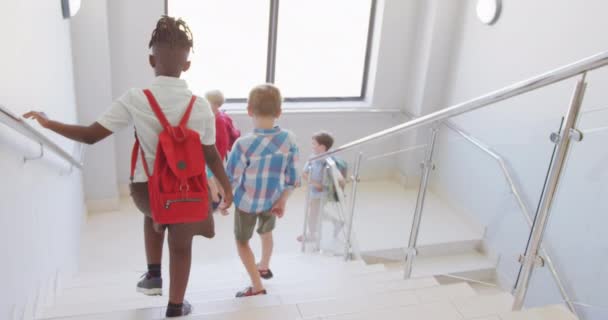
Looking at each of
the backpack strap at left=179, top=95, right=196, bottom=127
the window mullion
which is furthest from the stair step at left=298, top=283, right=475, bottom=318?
the window mullion

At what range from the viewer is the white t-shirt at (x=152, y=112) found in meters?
2.02

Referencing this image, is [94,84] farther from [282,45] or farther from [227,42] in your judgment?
[282,45]

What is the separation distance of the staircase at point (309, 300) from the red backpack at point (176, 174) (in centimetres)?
48

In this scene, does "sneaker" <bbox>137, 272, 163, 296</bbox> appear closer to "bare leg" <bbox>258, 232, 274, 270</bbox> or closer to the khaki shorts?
the khaki shorts

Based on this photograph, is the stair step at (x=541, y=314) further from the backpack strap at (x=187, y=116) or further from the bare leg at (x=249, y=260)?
the backpack strap at (x=187, y=116)

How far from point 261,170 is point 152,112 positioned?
860mm

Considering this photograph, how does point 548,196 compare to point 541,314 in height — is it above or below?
above

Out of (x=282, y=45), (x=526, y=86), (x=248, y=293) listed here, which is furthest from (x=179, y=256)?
(x=282, y=45)

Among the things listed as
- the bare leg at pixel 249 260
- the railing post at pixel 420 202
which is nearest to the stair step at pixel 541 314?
the railing post at pixel 420 202

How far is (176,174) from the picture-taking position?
2.01 meters

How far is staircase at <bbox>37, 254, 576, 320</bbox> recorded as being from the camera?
7.30 feet

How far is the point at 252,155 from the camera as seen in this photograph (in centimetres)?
272

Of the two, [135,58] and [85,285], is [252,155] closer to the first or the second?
[85,285]

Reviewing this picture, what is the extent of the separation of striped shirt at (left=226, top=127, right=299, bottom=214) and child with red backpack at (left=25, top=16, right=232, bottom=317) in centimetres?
56
